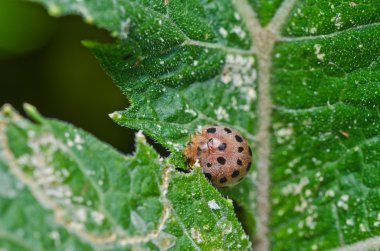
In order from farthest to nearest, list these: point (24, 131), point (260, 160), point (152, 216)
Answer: point (260, 160), point (152, 216), point (24, 131)

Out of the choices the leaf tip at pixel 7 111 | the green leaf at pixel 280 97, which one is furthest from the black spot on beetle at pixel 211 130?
the leaf tip at pixel 7 111

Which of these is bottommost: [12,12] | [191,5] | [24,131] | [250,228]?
[24,131]

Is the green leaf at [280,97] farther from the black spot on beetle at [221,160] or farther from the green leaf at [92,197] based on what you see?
the green leaf at [92,197]

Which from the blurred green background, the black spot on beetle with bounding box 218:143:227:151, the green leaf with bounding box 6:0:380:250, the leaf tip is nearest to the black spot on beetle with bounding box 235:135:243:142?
the black spot on beetle with bounding box 218:143:227:151

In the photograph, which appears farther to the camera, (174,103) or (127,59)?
(174,103)

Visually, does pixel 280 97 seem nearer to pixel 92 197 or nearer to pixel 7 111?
pixel 92 197

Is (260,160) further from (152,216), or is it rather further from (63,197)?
(63,197)

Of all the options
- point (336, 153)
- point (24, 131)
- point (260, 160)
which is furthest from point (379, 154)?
point (24, 131)

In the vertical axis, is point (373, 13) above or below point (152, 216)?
above
